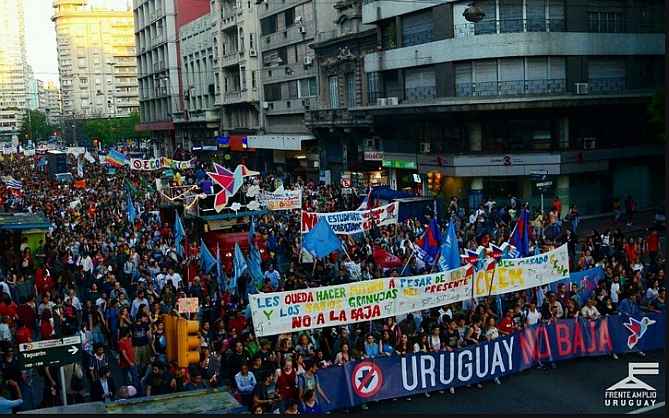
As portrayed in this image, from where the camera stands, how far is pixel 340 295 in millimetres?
13742

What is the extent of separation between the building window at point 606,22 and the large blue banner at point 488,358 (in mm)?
21881

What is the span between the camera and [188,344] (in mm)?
13070

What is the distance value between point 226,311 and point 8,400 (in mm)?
5223

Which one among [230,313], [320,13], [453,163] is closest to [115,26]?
[320,13]

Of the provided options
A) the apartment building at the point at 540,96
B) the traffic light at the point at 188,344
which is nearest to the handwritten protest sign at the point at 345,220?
the traffic light at the point at 188,344

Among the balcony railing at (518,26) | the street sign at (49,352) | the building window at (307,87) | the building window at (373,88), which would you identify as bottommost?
the street sign at (49,352)

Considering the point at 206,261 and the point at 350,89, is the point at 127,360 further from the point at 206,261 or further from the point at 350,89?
the point at 350,89

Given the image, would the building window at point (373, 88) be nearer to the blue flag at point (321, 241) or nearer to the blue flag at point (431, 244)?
the blue flag at point (431, 244)

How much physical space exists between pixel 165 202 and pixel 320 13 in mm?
25081

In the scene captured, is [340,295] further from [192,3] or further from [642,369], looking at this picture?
[192,3]

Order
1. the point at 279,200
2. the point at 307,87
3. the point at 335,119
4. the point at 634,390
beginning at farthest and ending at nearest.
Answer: the point at 307,87
the point at 335,119
the point at 279,200
the point at 634,390

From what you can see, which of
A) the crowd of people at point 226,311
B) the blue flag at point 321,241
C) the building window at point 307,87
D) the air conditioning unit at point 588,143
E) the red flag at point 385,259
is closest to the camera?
the crowd of people at point 226,311

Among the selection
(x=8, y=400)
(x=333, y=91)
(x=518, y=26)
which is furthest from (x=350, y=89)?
(x=8, y=400)

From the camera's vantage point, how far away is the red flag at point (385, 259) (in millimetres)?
20812
